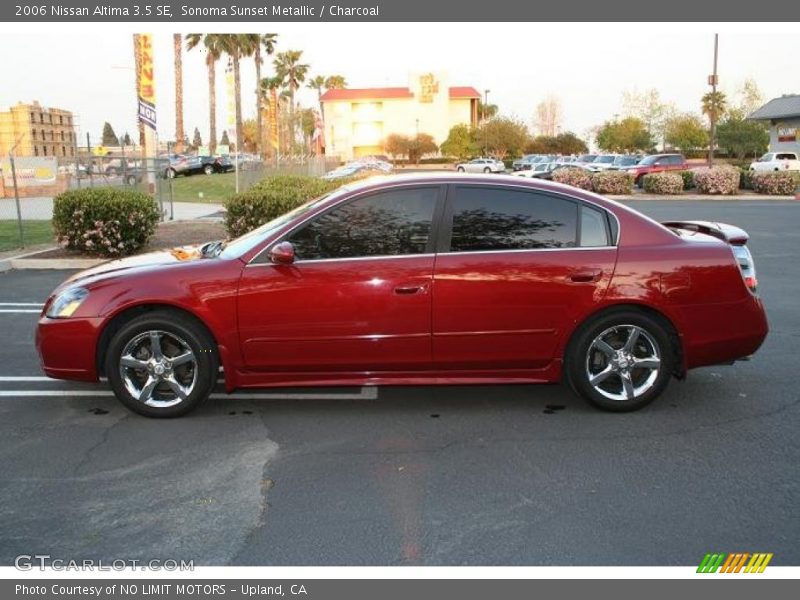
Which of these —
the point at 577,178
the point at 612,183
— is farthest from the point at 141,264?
the point at 612,183

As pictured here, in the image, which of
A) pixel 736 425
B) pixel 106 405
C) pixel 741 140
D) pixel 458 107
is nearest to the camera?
pixel 736 425

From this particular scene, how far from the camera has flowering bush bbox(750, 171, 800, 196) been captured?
102 ft

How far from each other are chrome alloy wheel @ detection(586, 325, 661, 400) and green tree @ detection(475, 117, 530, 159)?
237 feet

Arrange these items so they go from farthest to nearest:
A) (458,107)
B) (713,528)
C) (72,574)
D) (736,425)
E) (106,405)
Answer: (458,107) → (106,405) → (736,425) → (713,528) → (72,574)

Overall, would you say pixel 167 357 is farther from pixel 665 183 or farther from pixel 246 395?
pixel 665 183

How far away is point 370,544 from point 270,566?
457mm

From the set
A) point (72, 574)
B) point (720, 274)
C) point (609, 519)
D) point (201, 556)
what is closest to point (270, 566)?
point (201, 556)

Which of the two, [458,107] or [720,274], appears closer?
[720,274]

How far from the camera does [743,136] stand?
64.6 metres

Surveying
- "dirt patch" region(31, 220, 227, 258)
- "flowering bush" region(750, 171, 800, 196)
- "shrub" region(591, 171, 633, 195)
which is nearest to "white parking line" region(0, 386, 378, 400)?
Answer: "dirt patch" region(31, 220, 227, 258)

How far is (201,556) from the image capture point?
3338 mm

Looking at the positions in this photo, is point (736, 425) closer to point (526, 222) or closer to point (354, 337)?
point (526, 222)

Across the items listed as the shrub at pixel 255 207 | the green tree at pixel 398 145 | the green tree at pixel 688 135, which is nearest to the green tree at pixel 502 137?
the green tree at pixel 398 145

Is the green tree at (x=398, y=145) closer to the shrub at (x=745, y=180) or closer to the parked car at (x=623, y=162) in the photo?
the parked car at (x=623, y=162)
